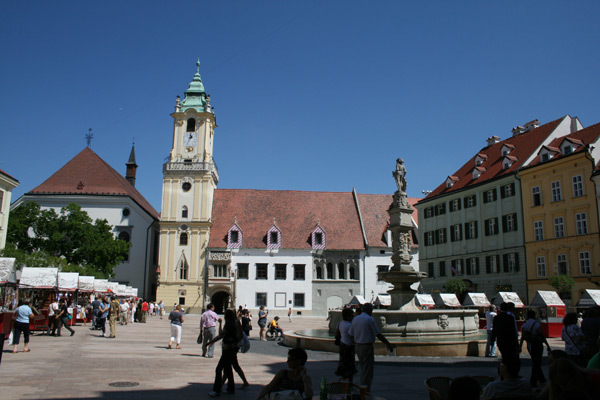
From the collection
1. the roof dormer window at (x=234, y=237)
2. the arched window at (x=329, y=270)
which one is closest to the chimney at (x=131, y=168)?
the roof dormer window at (x=234, y=237)

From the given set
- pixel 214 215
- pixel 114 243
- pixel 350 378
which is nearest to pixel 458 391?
pixel 350 378

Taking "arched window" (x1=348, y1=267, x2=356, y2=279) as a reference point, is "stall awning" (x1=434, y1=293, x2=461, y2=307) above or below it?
below

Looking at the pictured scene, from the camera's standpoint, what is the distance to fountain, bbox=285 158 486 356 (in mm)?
15367

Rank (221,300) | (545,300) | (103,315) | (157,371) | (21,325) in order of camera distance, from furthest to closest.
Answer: (221,300)
(545,300)
(103,315)
(21,325)
(157,371)

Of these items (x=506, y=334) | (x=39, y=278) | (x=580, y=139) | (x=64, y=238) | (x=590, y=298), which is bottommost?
(x=506, y=334)

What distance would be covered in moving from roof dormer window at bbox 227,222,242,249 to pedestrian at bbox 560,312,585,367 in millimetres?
46339

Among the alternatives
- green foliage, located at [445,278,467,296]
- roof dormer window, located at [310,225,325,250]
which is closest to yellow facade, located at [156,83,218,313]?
roof dormer window, located at [310,225,325,250]

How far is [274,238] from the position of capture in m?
55.8

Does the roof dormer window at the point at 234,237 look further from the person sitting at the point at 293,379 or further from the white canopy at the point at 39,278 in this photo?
the person sitting at the point at 293,379

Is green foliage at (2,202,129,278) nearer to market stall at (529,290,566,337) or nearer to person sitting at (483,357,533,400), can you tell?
market stall at (529,290,566,337)

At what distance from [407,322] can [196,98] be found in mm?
49264

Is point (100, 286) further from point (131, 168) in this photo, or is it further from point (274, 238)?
point (131, 168)

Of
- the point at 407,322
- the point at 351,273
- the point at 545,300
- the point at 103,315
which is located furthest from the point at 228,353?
the point at 351,273

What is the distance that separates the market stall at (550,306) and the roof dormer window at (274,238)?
3048 centimetres
